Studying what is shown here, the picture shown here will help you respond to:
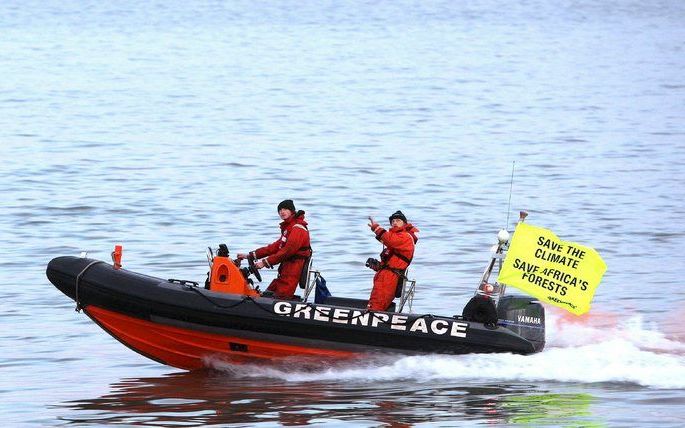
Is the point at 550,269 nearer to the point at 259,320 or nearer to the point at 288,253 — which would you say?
the point at 288,253

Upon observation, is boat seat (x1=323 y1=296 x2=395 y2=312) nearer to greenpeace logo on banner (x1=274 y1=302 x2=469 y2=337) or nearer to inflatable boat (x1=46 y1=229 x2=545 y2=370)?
inflatable boat (x1=46 y1=229 x2=545 y2=370)

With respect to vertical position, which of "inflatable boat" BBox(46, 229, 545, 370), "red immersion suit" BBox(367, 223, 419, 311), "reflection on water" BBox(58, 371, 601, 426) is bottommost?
"reflection on water" BBox(58, 371, 601, 426)

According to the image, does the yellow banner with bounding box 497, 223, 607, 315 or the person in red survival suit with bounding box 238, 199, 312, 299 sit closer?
the yellow banner with bounding box 497, 223, 607, 315

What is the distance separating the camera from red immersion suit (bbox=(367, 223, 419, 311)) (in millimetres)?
13828

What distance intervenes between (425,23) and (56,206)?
55605mm

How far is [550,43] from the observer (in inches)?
2714

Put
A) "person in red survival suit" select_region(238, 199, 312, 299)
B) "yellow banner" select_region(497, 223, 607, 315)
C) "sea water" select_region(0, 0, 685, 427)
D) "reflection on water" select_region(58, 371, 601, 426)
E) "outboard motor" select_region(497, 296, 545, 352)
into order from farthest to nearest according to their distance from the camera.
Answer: "person in red survival suit" select_region(238, 199, 312, 299) < "outboard motor" select_region(497, 296, 545, 352) < "yellow banner" select_region(497, 223, 607, 315) < "sea water" select_region(0, 0, 685, 427) < "reflection on water" select_region(58, 371, 601, 426)

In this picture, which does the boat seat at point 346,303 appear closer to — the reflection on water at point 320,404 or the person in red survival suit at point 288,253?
the person in red survival suit at point 288,253

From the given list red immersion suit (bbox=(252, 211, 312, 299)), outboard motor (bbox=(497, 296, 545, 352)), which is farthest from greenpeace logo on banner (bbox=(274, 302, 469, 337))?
red immersion suit (bbox=(252, 211, 312, 299))

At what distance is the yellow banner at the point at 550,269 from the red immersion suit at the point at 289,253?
6.39ft

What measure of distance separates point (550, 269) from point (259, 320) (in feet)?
9.20

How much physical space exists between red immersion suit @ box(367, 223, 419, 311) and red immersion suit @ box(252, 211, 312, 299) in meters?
0.78

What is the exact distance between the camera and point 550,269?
1384 cm

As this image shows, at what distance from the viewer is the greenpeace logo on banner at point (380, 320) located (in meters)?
13.7
